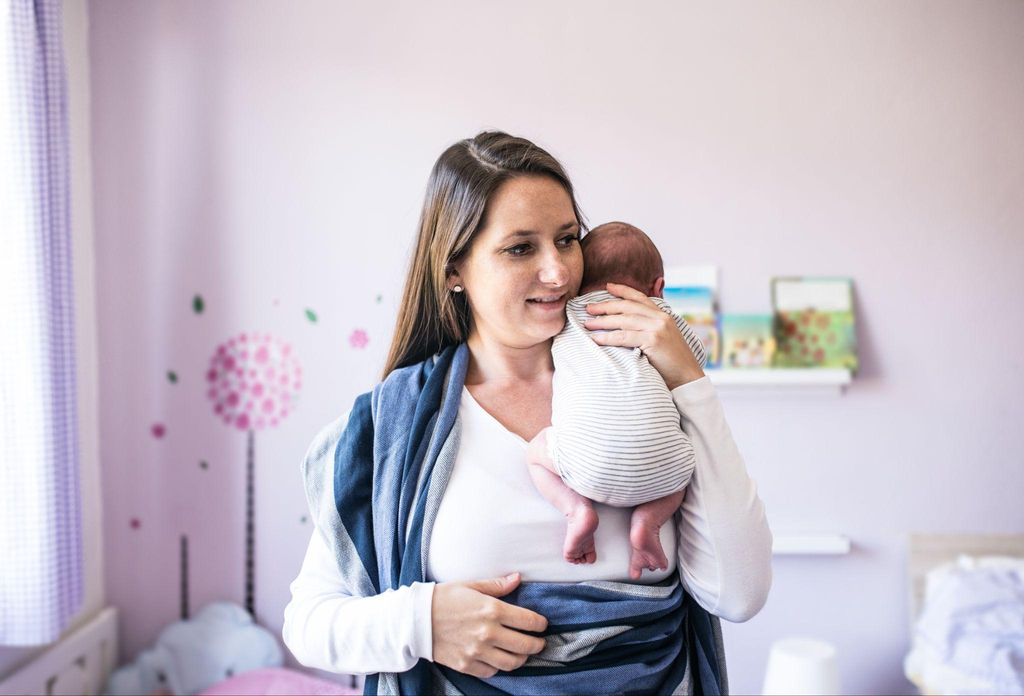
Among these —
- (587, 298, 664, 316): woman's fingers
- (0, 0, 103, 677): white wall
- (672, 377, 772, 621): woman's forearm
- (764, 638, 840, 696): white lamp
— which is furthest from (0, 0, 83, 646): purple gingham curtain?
(764, 638, 840, 696): white lamp

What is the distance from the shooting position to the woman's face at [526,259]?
112 cm

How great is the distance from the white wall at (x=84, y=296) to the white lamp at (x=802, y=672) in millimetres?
1911

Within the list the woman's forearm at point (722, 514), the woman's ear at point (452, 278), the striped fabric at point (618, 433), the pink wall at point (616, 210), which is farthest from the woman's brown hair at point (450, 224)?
the pink wall at point (616, 210)

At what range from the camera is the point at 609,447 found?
100cm

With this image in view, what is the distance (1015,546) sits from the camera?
2.43 m

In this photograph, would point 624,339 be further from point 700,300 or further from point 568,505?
point 700,300

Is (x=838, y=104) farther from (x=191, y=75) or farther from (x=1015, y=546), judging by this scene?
(x=191, y=75)

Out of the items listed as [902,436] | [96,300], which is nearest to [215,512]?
[96,300]

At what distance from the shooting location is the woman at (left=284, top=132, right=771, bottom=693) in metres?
1.06

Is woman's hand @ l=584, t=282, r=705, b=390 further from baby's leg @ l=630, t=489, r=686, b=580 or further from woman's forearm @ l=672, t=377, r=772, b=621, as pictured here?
baby's leg @ l=630, t=489, r=686, b=580

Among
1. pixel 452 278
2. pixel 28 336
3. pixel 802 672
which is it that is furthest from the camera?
pixel 802 672

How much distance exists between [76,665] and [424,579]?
1.69 metres

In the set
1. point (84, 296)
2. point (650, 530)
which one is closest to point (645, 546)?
point (650, 530)

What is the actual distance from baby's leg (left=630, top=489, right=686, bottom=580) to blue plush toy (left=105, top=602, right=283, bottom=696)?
171 cm
